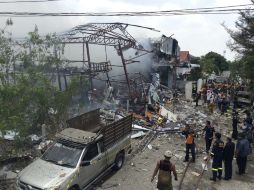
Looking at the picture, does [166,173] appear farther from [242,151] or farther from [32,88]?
[32,88]

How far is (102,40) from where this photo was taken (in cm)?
2284

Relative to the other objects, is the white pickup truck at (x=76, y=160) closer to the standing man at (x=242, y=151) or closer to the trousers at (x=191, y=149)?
the trousers at (x=191, y=149)

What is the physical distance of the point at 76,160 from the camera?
10484 mm

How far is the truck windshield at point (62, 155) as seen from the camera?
34.4 feet

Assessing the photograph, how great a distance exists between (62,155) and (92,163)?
38.1 inches

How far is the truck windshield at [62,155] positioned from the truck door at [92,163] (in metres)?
0.27

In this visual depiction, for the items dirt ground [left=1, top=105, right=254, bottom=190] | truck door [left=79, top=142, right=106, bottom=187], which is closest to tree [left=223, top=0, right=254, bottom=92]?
dirt ground [left=1, top=105, right=254, bottom=190]

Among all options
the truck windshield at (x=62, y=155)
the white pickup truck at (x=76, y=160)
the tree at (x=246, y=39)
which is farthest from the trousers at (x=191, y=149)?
the tree at (x=246, y=39)

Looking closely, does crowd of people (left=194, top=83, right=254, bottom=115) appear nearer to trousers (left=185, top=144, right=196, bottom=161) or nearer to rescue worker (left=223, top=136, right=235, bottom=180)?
trousers (left=185, top=144, right=196, bottom=161)

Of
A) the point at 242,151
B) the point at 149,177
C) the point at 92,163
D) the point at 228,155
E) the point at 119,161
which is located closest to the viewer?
the point at 92,163

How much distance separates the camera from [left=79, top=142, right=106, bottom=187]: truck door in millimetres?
10531

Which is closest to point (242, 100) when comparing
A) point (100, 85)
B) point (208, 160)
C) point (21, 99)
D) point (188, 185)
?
point (100, 85)

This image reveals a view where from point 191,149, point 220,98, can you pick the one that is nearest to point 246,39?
point 220,98

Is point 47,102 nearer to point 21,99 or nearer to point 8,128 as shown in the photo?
point 21,99
